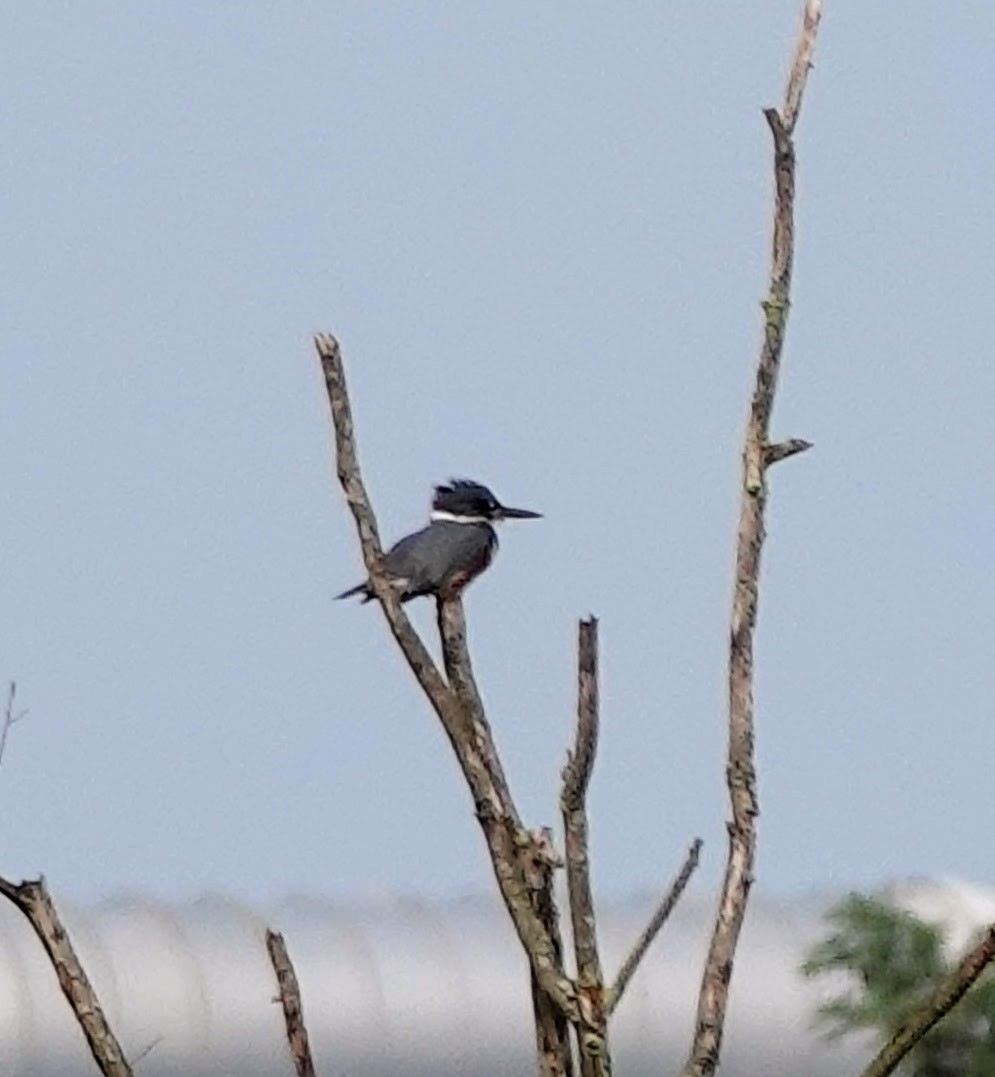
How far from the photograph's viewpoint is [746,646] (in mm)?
3441

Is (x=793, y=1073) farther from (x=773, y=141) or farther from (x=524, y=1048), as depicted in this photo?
(x=773, y=141)

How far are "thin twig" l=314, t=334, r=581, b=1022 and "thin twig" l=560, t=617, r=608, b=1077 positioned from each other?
2 cm

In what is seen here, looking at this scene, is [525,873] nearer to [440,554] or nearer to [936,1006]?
[936,1006]

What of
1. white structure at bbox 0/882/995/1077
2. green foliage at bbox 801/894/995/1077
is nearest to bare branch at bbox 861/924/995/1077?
green foliage at bbox 801/894/995/1077

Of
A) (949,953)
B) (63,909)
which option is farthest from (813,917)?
(949,953)

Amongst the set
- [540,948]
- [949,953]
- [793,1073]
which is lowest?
[540,948]

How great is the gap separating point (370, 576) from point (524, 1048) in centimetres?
2211

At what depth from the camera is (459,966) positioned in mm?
25438

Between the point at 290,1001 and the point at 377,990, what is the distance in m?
21.7

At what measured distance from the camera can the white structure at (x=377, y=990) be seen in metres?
24.0

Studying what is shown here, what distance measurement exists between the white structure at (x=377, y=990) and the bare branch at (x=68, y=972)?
1971 cm

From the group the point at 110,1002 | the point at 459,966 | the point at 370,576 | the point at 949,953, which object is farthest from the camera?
the point at 459,966

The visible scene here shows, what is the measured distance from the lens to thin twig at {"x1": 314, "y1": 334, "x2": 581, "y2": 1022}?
3.42 meters

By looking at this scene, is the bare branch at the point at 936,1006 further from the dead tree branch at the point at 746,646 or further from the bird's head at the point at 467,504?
the bird's head at the point at 467,504
